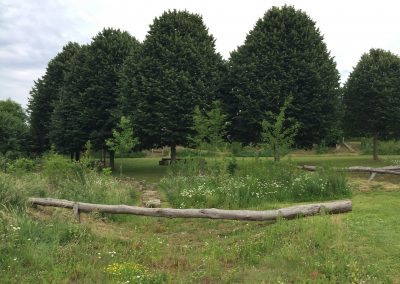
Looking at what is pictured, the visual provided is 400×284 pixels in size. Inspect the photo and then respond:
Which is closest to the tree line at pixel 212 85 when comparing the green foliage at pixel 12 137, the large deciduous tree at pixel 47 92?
the large deciduous tree at pixel 47 92

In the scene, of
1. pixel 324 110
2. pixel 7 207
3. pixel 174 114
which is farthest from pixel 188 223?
pixel 324 110

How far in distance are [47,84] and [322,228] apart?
3448cm

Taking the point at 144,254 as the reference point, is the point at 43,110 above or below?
above

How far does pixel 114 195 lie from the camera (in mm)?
13781

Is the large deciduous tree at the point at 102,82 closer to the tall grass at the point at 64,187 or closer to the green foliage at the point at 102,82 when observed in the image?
the green foliage at the point at 102,82

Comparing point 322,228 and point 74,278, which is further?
point 322,228

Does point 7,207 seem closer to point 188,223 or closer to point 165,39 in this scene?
point 188,223

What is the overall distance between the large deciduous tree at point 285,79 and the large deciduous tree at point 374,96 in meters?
4.61

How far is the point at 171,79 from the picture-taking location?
1000 inches

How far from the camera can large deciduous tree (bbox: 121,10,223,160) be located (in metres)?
25.4

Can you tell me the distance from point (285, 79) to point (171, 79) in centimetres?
668

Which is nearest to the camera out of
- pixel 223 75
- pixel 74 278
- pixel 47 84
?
pixel 74 278

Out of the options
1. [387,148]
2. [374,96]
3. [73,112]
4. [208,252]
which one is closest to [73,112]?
[73,112]

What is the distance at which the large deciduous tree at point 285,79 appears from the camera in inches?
1006
